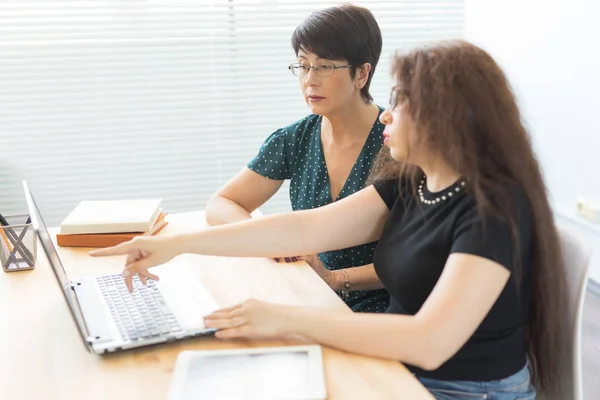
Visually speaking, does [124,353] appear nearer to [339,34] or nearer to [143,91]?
[339,34]

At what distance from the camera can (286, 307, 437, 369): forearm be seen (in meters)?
1.19

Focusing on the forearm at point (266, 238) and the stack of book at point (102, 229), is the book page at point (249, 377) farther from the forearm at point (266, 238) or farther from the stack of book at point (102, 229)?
the stack of book at point (102, 229)

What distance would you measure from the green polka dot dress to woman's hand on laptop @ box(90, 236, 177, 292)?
57cm

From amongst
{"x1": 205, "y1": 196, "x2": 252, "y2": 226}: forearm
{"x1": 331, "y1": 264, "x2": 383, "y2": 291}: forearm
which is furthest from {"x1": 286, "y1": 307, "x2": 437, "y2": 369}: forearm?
{"x1": 205, "y1": 196, "x2": 252, "y2": 226}: forearm

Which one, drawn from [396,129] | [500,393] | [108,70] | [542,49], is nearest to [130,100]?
[108,70]

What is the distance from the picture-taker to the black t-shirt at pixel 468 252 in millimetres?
1214

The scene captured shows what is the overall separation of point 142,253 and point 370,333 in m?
0.54

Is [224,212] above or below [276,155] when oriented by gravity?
below

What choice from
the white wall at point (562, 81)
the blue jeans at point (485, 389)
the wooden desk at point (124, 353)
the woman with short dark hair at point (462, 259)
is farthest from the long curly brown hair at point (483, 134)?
the white wall at point (562, 81)

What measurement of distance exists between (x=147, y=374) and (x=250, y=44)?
2700mm

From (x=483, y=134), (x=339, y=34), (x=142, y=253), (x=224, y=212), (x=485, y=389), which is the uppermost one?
(x=339, y=34)

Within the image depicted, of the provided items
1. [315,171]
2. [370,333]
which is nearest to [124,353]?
[370,333]

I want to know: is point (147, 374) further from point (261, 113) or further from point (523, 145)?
point (261, 113)

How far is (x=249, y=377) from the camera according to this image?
1.16 meters
